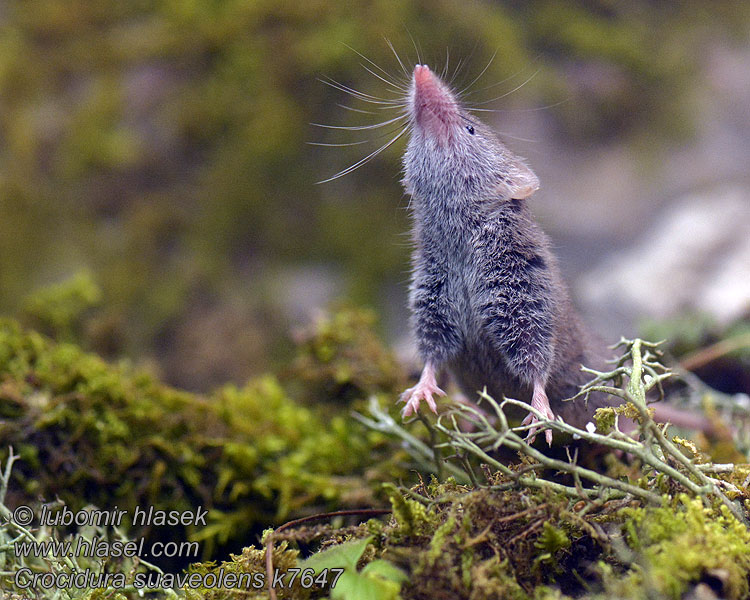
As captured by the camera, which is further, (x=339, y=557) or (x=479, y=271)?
(x=479, y=271)

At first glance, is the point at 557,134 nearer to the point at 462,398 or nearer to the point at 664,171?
the point at 664,171

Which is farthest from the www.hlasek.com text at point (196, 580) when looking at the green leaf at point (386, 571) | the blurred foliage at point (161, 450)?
the blurred foliage at point (161, 450)

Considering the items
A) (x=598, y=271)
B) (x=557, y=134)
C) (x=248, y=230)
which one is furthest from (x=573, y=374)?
(x=557, y=134)

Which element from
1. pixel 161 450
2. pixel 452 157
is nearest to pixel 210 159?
pixel 161 450

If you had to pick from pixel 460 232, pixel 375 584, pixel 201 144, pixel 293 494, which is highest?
pixel 201 144

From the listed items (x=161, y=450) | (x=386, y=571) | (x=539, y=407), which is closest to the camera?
(x=386, y=571)

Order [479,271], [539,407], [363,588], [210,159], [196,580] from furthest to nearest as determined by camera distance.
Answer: [210,159] → [479,271] → [539,407] → [196,580] → [363,588]

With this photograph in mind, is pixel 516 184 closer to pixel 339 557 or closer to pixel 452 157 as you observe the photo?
pixel 452 157
